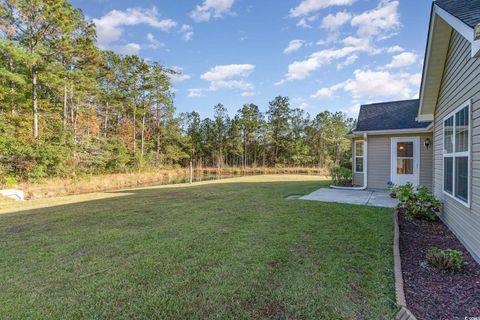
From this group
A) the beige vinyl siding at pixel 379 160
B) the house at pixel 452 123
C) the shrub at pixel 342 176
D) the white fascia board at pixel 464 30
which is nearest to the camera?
the white fascia board at pixel 464 30

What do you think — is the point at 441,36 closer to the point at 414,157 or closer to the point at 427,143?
the point at 427,143

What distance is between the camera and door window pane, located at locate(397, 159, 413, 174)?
7844 mm

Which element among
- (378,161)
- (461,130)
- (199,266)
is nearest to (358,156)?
(378,161)

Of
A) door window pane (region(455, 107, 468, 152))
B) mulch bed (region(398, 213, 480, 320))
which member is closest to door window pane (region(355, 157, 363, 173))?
door window pane (region(455, 107, 468, 152))

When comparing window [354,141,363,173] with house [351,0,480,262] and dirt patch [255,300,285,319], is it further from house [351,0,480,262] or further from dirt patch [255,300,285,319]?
dirt patch [255,300,285,319]

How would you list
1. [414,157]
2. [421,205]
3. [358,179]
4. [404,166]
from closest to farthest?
1. [421,205]
2. [414,157]
3. [404,166]
4. [358,179]

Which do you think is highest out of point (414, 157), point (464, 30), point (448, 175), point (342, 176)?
point (464, 30)

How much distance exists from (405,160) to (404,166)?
21 centimetres

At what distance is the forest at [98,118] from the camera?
12.0 metres

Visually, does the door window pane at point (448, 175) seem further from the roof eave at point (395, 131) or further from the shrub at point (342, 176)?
the shrub at point (342, 176)

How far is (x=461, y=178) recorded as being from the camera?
3.43 meters

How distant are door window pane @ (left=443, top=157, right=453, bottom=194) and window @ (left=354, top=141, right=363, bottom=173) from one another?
15.4 feet

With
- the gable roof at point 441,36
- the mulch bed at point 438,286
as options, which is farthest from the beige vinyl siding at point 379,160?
the mulch bed at point 438,286

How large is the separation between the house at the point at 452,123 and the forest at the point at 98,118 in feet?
17.8
